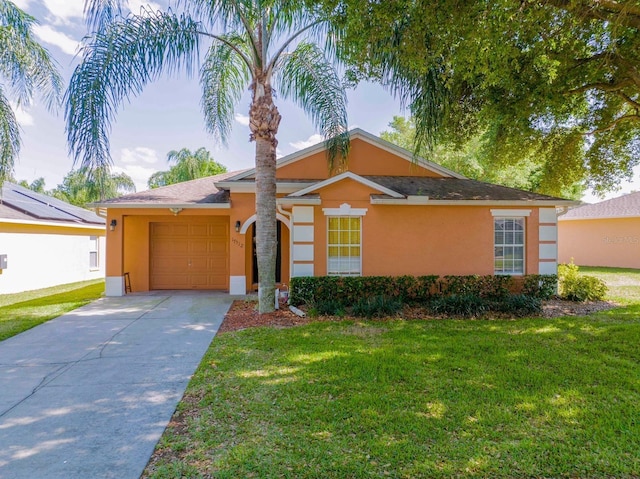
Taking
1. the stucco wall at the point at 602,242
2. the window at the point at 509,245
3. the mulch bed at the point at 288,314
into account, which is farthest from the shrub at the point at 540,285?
the stucco wall at the point at 602,242

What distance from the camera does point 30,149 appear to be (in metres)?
10.2

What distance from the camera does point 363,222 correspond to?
1048 centimetres

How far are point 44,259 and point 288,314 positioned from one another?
1321 cm

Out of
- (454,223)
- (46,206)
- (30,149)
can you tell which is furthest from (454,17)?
(46,206)

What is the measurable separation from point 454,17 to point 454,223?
601cm

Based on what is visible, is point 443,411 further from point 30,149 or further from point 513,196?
point 30,149

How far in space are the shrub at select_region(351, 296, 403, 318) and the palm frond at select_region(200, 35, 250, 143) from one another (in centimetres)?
753

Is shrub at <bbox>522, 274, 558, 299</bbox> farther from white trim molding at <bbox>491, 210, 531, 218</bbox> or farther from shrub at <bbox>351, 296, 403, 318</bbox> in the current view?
shrub at <bbox>351, 296, 403, 318</bbox>

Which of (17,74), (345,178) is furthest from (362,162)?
(17,74)

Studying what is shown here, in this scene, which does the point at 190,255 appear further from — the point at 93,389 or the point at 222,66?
the point at 93,389

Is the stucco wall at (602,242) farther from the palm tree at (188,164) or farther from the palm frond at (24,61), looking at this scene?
the palm tree at (188,164)

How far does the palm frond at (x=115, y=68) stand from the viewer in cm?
710

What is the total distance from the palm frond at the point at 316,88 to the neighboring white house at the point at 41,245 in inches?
423

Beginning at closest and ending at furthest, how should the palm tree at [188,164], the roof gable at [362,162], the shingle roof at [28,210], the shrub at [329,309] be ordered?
the shrub at [329,309], the roof gable at [362,162], the shingle roof at [28,210], the palm tree at [188,164]
